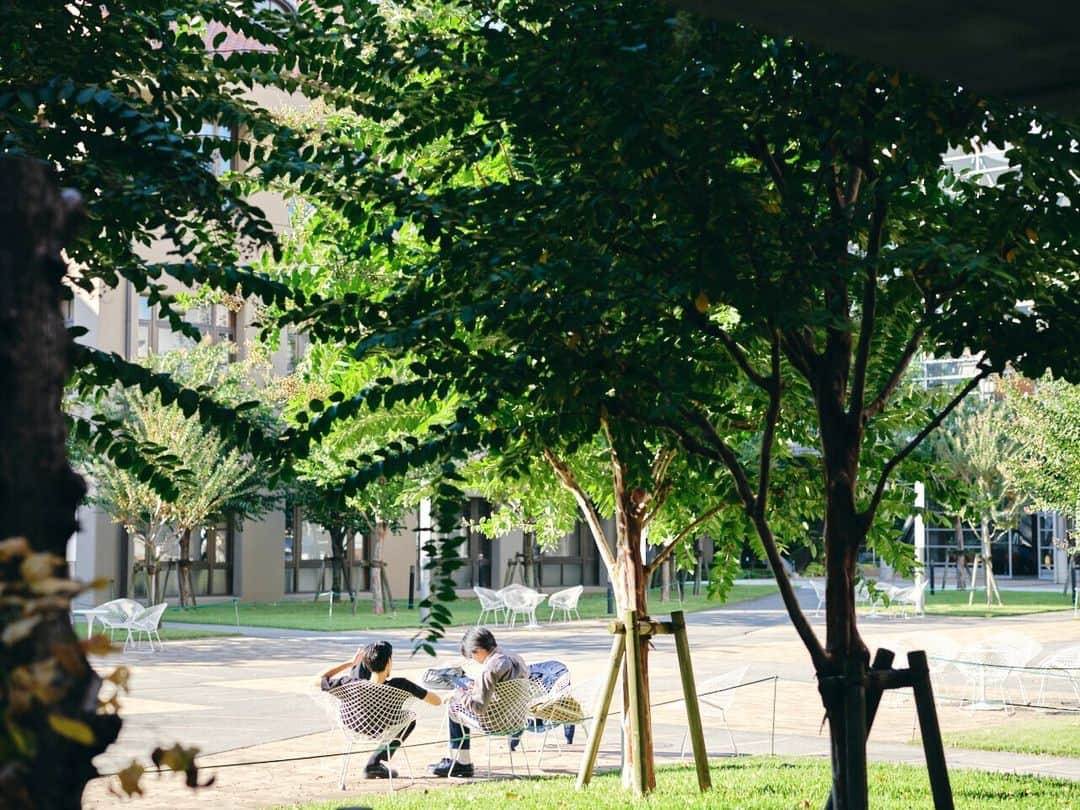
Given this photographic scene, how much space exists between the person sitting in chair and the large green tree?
5812mm

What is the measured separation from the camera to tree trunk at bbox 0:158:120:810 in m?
1.90

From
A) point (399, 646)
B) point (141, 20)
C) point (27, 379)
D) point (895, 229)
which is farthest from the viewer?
point (399, 646)

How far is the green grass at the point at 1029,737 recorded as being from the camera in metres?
12.2

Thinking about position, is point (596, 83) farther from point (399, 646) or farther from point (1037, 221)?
point (399, 646)

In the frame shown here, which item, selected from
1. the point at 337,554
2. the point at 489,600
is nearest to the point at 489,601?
the point at 489,600

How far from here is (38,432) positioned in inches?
78.7

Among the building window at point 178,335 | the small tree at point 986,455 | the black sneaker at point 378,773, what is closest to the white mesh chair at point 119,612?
the black sneaker at point 378,773

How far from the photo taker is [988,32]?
4.11m

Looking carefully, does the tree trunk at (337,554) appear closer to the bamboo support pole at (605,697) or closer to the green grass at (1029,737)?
the green grass at (1029,737)

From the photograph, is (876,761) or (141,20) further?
(876,761)

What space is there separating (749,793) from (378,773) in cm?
337

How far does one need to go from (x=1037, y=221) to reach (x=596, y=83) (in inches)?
75.8

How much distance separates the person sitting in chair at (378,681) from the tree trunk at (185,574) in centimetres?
2486

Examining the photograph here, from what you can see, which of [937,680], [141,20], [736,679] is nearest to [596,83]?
[141,20]
